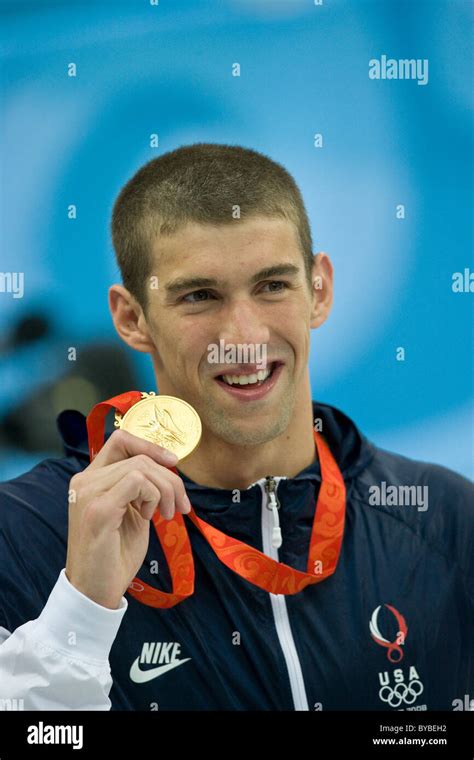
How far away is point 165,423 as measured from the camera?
317 cm

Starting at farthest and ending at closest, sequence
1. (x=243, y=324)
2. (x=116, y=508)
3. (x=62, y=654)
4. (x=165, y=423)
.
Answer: (x=243, y=324) → (x=165, y=423) → (x=62, y=654) → (x=116, y=508)

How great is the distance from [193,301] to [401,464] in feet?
3.60

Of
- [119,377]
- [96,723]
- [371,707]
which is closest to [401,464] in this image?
[371,707]

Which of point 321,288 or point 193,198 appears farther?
point 321,288

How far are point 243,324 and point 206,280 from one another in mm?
204

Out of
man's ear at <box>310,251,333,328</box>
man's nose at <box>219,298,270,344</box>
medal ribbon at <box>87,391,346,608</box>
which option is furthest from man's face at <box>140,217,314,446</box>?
medal ribbon at <box>87,391,346,608</box>

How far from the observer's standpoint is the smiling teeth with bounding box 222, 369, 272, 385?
3457 mm

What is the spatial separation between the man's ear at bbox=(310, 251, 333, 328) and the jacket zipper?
0.66 m

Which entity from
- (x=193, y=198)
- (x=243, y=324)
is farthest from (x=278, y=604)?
(x=193, y=198)

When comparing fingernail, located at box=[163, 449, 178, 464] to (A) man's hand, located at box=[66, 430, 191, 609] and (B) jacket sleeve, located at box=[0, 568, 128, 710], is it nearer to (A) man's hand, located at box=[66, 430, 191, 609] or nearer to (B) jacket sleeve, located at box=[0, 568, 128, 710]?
(A) man's hand, located at box=[66, 430, 191, 609]

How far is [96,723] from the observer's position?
326 centimetres

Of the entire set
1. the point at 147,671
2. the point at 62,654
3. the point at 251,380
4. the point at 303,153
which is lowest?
the point at 147,671

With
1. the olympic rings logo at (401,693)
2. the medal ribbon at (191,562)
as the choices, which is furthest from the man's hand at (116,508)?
the olympic rings logo at (401,693)

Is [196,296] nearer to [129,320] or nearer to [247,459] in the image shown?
[129,320]
